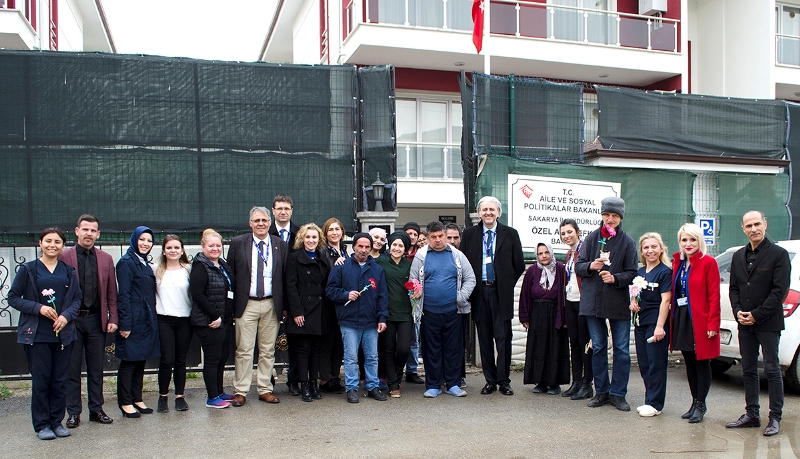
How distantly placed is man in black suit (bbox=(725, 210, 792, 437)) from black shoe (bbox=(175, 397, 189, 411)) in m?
4.82

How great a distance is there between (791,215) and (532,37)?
10.9 meters

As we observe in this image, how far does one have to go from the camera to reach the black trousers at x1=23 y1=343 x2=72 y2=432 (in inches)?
230

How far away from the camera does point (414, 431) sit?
609 centimetres

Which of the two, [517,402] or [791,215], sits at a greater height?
[791,215]

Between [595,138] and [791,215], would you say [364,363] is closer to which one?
[595,138]

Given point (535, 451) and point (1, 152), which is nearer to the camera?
point (535, 451)

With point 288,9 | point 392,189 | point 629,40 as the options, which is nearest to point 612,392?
point 392,189

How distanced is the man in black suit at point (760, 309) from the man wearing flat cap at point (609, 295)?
3.25 ft

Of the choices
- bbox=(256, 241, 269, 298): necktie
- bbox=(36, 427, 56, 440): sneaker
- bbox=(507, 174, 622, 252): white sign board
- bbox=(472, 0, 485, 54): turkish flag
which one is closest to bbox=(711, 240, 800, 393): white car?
bbox=(507, 174, 622, 252): white sign board

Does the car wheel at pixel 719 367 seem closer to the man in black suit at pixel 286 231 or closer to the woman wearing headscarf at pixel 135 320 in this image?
the man in black suit at pixel 286 231

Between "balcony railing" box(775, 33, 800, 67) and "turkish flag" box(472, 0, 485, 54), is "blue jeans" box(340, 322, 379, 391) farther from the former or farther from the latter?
"balcony railing" box(775, 33, 800, 67)

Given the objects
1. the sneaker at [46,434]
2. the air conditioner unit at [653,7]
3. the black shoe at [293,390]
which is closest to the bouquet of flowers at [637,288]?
the black shoe at [293,390]

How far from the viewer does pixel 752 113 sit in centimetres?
1066

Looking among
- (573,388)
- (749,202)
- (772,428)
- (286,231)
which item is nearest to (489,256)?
(573,388)
